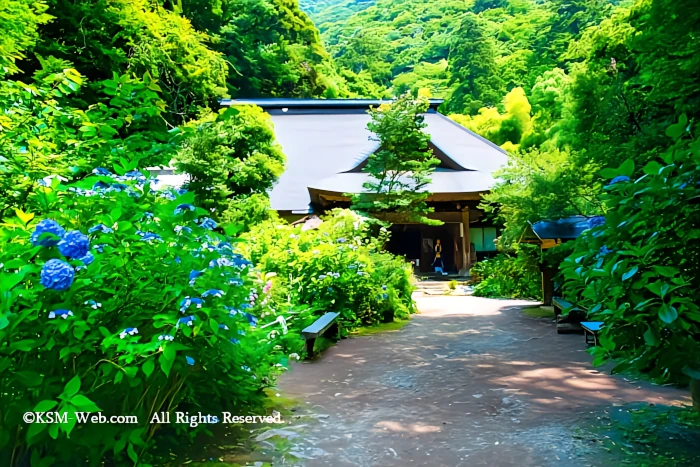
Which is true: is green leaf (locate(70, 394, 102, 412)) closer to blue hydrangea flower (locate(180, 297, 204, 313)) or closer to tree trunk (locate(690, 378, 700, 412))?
blue hydrangea flower (locate(180, 297, 204, 313))

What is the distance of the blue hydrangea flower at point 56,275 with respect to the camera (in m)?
1.64

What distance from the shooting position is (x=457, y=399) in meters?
3.82

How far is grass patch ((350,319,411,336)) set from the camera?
22.1ft

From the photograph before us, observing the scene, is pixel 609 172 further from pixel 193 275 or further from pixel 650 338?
pixel 193 275

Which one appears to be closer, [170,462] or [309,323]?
[170,462]

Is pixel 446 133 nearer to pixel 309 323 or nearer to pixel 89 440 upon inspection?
pixel 309 323

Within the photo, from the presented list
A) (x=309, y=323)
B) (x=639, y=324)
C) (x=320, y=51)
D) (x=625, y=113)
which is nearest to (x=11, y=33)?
(x=309, y=323)

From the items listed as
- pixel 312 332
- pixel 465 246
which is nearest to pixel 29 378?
pixel 312 332

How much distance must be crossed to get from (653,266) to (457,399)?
1.99 m

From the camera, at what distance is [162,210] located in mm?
2039

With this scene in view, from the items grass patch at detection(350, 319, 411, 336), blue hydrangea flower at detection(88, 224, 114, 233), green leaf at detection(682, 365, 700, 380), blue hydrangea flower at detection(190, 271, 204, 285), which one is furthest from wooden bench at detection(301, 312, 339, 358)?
green leaf at detection(682, 365, 700, 380)

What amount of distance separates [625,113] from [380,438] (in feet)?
17.0

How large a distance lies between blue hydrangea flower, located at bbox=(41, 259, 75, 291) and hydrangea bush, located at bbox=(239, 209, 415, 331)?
171 inches

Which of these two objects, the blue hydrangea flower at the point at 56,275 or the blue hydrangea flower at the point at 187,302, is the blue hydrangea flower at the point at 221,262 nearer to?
the blue hydrangea flower at the point at 187,302
